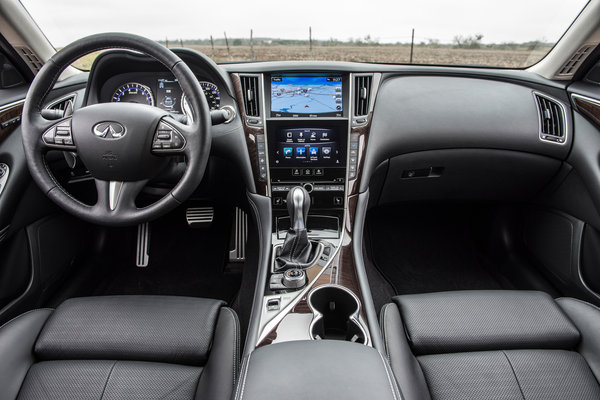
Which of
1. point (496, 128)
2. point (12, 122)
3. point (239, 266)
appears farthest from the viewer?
point (239, 266)

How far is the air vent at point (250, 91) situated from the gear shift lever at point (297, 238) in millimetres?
477

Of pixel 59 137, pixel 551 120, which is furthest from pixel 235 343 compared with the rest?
pixel 551 120

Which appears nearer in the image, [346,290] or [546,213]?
[346,290]

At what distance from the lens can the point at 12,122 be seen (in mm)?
1729

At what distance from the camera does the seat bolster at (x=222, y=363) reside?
115 centimetres

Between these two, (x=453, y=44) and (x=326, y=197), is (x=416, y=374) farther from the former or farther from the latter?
(x=453, y=44)

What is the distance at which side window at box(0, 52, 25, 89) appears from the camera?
6.23 feet

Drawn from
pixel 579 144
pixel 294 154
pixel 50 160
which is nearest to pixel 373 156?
pixel 294 154

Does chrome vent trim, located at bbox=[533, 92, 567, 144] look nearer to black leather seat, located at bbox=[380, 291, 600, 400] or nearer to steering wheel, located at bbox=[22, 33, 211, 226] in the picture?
black leather seat, located at bbox=[380, 291, 600, 400]

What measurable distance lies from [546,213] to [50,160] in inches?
101

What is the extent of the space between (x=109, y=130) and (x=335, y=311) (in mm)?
1002

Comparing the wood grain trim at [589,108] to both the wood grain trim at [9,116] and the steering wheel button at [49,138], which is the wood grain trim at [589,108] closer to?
the steering wheel button at [49,138]

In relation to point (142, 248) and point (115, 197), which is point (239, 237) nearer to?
point (142, 248)

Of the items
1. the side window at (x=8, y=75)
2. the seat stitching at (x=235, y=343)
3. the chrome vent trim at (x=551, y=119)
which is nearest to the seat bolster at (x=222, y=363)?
the seat stitching at (x=235, y=343)
